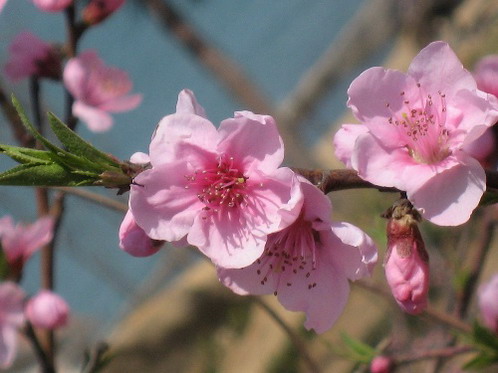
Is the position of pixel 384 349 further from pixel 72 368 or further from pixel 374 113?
pixel 72 368

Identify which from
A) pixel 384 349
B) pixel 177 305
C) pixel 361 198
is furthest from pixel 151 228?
pixel 177 305

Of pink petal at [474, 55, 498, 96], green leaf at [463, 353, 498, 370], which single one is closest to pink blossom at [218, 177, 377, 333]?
green leaf at [463, 353, 498, 370]

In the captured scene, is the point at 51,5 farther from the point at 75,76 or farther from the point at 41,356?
the point at 41,356

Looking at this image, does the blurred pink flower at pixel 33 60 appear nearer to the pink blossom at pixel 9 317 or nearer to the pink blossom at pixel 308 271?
the pink blossom at pixel 9 317

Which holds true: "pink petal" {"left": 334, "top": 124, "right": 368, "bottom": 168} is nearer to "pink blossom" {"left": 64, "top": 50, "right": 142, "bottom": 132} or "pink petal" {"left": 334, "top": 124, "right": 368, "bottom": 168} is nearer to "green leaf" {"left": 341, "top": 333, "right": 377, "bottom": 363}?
"green leaf" {"left": 341, "top": 333, "right": 377, "bottom": 363}

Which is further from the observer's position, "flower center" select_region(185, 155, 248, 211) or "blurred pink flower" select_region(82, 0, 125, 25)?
"blurred pink flower" select_region(82, 0, 125, 25)

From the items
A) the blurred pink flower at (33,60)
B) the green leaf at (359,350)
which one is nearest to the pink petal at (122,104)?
the blurred pink flower at (33,60)
